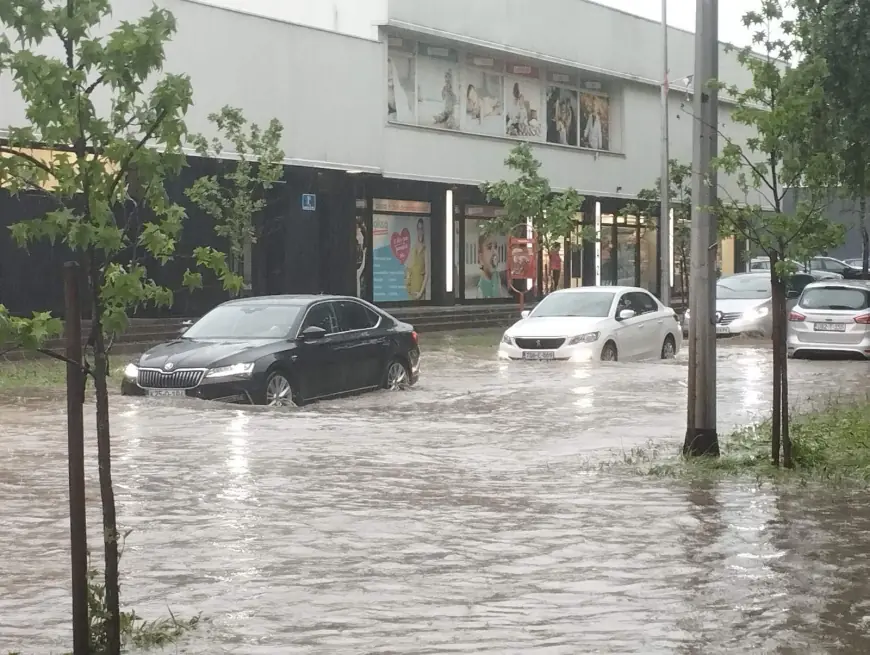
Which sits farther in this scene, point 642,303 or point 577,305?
point 642,303

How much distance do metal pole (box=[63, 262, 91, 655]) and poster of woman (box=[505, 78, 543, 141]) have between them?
39.3 metres

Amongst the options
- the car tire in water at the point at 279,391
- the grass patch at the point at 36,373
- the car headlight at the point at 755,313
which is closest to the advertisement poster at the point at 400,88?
the car headlight at the point at 755,313

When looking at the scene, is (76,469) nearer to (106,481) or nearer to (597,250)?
(106,481)

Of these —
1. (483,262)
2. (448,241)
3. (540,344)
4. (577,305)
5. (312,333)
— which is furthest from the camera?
(483,262)

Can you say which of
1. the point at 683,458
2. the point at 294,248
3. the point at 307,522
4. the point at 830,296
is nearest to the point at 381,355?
the point at 683,458

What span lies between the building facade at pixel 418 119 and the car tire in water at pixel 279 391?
42.4 feet

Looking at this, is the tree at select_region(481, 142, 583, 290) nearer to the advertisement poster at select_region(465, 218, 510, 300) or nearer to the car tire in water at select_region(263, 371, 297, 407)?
the advertisement poster at select_region(465, 218, 510, 300)

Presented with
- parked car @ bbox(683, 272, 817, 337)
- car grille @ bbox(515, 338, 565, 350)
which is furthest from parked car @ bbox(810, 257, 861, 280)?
car grille @ bbox(515, 338, 565, 350)

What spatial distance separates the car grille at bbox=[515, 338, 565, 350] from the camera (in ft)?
84.3

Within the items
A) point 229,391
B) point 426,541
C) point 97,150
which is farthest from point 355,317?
point 97,150

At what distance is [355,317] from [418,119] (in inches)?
848

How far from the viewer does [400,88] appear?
1581 inches

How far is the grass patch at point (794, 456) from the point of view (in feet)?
40.7

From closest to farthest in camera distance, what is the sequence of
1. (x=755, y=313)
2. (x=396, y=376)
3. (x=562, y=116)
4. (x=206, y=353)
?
(x=206, y=353) < (x=396, y=376) < (x=755, y=313) < (x=562, y=116)
